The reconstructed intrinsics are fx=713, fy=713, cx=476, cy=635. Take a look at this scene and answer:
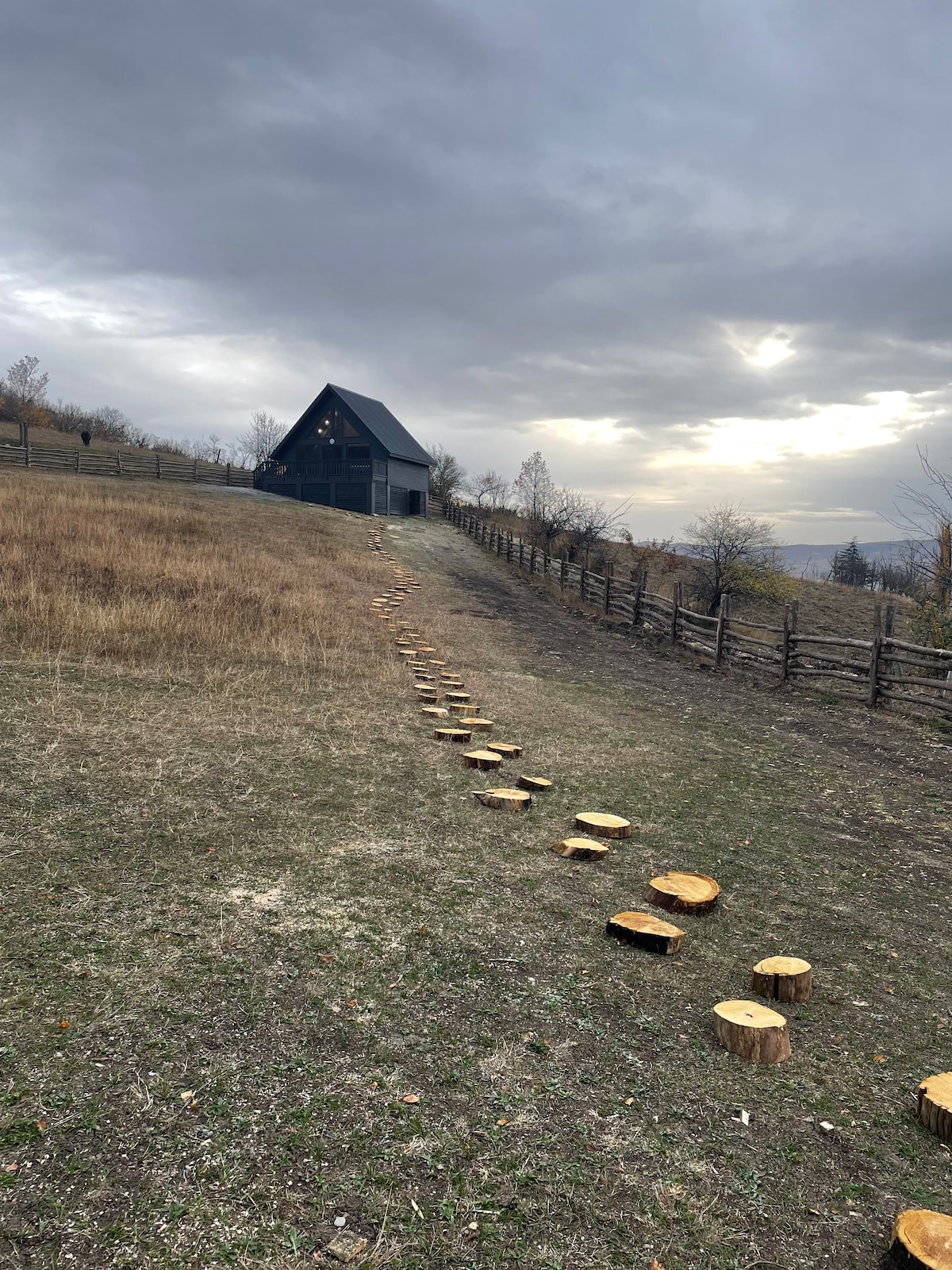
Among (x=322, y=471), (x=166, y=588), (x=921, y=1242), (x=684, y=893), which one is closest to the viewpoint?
(x=921, y=1242)

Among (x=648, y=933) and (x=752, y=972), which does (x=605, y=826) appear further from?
(x=752, y=972)

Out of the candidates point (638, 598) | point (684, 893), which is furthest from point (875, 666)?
point (684, 893)

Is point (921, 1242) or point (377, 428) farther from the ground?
point (377, 428)

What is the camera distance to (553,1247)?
227cm

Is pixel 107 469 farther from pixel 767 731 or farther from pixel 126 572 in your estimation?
pixel 767 731

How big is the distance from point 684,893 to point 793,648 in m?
10.0

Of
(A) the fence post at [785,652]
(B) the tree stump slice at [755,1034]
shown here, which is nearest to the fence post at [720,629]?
(A) the fence post at [785,652]

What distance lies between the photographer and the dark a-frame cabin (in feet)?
126

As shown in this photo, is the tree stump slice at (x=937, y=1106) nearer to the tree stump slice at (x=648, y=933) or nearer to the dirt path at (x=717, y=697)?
the tree stump slice at (x=648, y=933)

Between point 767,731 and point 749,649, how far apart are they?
5353mm

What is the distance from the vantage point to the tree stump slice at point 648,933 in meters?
4.04

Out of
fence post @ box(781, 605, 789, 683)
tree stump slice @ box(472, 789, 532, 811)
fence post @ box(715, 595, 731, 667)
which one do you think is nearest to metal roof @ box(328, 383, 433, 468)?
fence post @ box(715, 595, 731, 667)

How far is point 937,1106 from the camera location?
284cm

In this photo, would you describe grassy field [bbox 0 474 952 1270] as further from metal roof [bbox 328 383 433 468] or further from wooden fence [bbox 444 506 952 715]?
metal roof [bbox 328 383 433 468]
